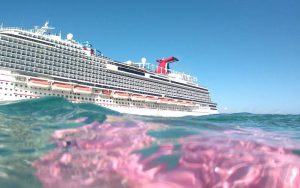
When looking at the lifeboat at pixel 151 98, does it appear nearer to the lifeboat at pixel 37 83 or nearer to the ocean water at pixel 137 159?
the lifeboat at pixel 37 83

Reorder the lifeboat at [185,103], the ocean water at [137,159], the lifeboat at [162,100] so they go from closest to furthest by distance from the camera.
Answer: the ocean water at [137,159] → the lifeboat at [162,100] → the lifeboat at [185,103]

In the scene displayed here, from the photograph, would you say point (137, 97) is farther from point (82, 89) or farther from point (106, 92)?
point (82, 89)

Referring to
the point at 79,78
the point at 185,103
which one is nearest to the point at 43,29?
the point at 79,78

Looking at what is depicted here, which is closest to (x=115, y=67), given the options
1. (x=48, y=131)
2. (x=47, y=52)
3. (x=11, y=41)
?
(x=47, y=52)

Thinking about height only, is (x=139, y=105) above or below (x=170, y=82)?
below

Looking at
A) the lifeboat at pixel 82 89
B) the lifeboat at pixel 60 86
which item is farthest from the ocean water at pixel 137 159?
the lifeboat at pixel 82 89

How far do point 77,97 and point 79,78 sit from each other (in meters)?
3.50

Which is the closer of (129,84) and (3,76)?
(3,76)

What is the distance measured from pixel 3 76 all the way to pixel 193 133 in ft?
126

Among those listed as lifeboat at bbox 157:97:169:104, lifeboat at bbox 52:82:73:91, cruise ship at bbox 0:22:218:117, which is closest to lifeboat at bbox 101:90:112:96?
cruise ship at bbox 0:22:218:117

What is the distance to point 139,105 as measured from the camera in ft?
179

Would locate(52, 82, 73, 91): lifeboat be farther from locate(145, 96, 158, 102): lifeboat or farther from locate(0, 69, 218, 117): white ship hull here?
locate(145, 96, 158, 102): lifeboat

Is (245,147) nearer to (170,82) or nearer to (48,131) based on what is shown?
(48,131)

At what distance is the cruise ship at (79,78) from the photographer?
130 feet
